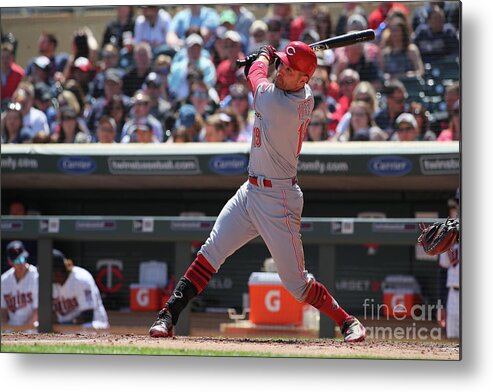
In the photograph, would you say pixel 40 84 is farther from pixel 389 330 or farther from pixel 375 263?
pixel 389 330

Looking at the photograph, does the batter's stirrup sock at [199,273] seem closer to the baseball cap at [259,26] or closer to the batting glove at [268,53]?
the batting glove at [268,53]

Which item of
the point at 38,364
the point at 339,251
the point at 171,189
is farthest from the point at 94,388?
the point at 171,189

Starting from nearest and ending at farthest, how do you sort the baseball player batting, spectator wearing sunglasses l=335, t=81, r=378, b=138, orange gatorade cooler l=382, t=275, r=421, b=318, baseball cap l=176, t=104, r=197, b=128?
the baseball player batting
orange gatorade cooler l=382, t=275, r=421, b=318
spectator wearing sunglasses l=335, t=81, r=378, b=138
baseball cap l=176, t=104, r=197, b=128

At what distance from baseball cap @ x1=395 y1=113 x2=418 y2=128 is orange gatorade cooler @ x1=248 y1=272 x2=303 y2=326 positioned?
57.7 inches

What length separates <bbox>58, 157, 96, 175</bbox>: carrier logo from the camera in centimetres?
732

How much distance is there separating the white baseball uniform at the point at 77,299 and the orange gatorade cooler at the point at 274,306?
3.25 feet

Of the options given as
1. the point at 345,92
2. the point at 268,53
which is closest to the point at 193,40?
the point at 345,92

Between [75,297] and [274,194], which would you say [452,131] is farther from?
[75,297]

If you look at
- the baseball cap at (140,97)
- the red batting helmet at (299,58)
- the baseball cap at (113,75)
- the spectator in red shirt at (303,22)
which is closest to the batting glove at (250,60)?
the red batting helmet at (299,58)

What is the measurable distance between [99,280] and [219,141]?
1331mm

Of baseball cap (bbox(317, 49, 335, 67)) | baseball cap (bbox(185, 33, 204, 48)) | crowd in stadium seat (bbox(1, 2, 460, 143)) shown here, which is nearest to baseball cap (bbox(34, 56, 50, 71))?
crowd in stadium seat (bbox(1, 2, 460, 143))

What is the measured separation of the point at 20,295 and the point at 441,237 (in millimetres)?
2876

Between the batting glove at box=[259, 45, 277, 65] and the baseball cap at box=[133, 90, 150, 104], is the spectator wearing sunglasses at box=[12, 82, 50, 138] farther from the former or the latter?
the batting glove at box=[259, 45, 277, 65]

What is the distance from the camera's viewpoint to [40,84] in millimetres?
7828
